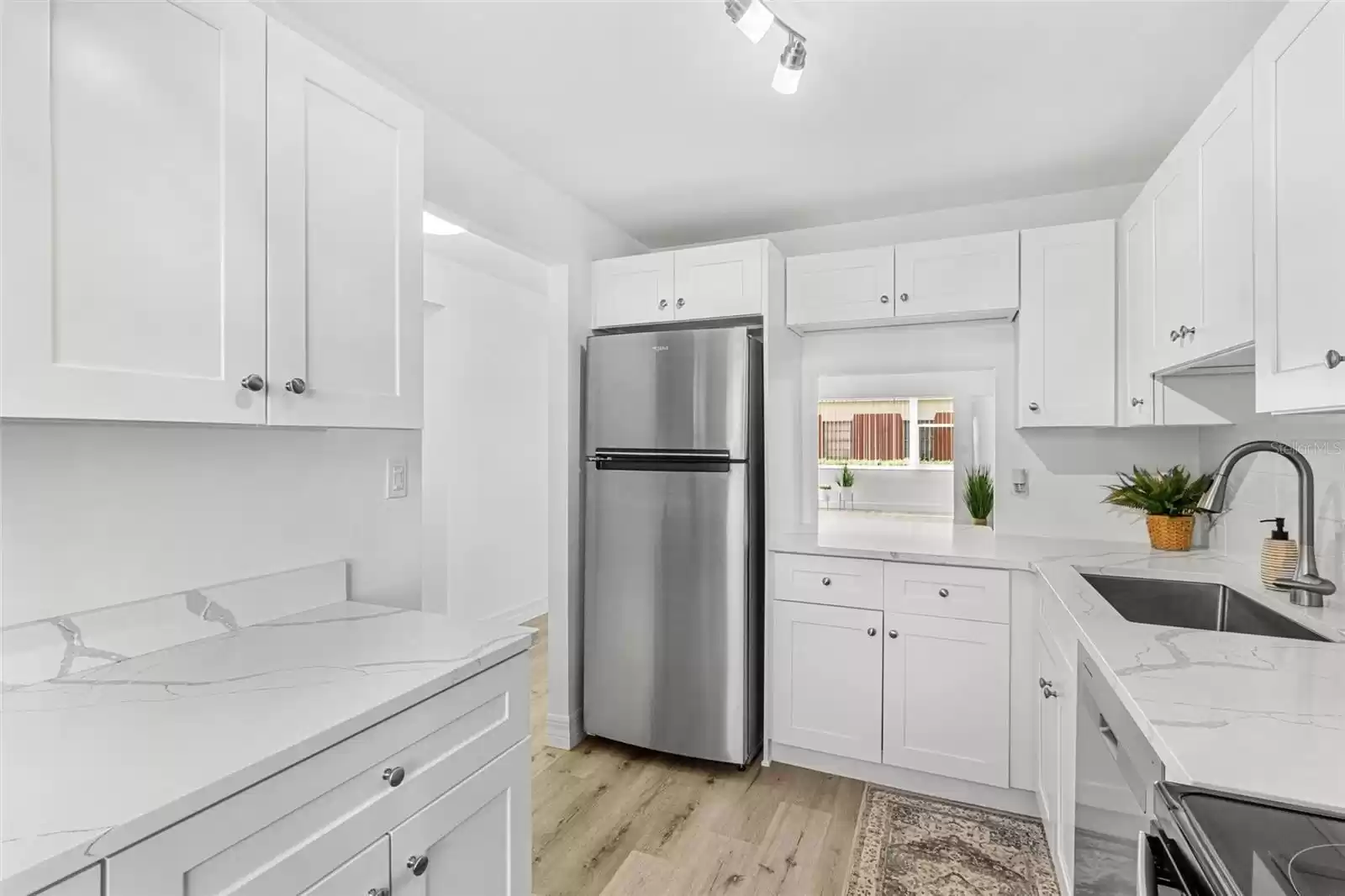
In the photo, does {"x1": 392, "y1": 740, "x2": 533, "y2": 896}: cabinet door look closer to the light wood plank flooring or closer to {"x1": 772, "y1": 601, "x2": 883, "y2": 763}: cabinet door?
the light wood plank flooring

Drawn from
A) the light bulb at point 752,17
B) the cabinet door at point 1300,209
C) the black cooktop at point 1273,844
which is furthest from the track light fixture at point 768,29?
the black cooktop at point 1273,844

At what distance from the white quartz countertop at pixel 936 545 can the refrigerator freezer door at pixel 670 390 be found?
54cm

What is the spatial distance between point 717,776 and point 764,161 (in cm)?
243

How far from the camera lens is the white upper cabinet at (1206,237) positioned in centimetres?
143

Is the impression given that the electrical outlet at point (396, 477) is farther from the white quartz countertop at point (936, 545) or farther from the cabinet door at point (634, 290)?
the white quartz countertop at point (936, 545)

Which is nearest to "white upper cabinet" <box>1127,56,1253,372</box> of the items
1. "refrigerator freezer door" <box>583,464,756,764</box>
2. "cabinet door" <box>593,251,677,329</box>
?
"refrigerator freezer door" <box>583,464,756,764</box>

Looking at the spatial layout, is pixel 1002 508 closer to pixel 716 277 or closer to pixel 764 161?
pixel 716 277

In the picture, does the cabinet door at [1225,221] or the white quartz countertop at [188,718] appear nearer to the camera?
the white quartz countertop at [188,718]

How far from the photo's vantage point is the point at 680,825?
2.27 m

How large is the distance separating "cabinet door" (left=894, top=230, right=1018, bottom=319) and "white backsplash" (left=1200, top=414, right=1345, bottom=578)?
0.90 metres

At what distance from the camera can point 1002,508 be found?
2881 millimetres

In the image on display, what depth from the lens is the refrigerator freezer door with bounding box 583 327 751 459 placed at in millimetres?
2564

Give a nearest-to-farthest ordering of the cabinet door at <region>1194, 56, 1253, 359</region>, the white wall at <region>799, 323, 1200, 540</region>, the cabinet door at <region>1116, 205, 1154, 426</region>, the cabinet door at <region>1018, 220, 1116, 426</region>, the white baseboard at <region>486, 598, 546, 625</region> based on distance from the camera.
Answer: the cabinet door at <region>1194, 56, 1253, 359</region> < the cabinet door at <region>1116, 205, 1154, 426</region> < the cabinet door at <region>1018, 220, 1116, 426</region> < the white wall at <region>799, 323, 1200, 540</region> < the white baseboard at <region>486, 598, 546, 625</region>

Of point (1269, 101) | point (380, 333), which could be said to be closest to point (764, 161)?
point (1269, 101)
